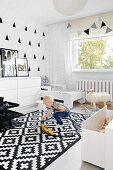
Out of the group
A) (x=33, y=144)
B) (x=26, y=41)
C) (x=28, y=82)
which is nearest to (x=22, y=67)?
(x=28, y=82)

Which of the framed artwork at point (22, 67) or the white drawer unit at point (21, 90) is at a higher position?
the framed artwork at point (22, 67)

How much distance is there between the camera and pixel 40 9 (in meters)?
3.59

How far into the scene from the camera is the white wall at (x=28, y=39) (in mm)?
3678

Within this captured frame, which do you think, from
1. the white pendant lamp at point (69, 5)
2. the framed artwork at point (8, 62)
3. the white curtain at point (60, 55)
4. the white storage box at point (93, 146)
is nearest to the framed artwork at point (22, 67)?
the framed artwork at point (8, 62)

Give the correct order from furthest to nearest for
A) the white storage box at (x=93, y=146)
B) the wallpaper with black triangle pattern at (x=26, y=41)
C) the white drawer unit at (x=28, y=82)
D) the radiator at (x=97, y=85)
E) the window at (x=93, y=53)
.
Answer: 1. the window at (x=93, y=53)
2. the radiator at (x=97, y=85)
3. the wallpaper with black triangle pattern at (x=26, y=41)
4. the white drawer unit at (x=28, y=82)
5. the white storage box at (x=93, y=146)

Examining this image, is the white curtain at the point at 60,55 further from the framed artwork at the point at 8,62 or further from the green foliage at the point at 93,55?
the framed artwork at the point at 8,62

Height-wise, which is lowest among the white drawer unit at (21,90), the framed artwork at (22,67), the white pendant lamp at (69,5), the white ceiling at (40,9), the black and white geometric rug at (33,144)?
the black and white geometric rug at (33,144)

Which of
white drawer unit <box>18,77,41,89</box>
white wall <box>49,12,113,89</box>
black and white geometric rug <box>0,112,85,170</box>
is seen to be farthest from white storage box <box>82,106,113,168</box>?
white wall <box>49,12,113,89</box>

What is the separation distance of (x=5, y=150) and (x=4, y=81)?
166 centimetres

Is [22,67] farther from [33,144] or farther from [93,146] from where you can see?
[93,146]

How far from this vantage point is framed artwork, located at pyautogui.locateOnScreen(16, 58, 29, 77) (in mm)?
3866

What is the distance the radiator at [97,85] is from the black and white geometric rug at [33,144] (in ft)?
4.90

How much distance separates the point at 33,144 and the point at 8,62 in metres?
2.24

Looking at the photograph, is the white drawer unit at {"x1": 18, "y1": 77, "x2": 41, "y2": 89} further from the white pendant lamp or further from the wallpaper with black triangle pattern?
the white pendant lamp
